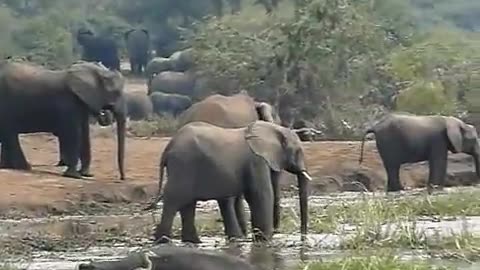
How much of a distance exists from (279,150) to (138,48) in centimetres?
3508

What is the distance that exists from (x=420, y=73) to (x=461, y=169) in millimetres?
7162

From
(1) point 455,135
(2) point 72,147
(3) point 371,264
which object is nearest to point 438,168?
(1) point 455,135

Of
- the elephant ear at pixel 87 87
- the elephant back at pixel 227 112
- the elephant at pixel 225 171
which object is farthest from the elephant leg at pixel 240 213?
the elephant ear at pixel 87 87

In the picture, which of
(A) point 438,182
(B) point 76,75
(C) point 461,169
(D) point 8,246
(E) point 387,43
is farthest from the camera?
(E) point 387,43

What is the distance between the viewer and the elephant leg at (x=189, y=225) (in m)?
13.4

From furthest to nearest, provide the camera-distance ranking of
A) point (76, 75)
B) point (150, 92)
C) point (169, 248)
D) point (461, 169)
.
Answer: point (150, 92) < point (461, 169) < point (76, 75) < point (169, 248)

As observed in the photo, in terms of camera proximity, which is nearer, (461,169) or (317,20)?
(461,169)

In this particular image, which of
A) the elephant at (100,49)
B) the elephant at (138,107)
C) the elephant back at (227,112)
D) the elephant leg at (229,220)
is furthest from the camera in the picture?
the elephant at (100,49)

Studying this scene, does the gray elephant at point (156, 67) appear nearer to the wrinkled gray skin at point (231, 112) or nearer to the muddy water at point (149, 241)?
the wrinkled gray skin at point (231, 112)

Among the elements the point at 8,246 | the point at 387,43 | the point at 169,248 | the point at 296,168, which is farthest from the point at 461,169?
the point at 169,248

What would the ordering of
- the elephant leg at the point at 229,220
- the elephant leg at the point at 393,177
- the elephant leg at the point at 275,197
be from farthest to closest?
the elephant leg at the point at 393,177 → the elephant leg at the point at 275,197 → the elephant leg at the point at 229,220

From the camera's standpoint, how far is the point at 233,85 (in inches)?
1110

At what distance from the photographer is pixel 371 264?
1008cm

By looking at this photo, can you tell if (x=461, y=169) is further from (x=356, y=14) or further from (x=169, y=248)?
(x=169, y=248)
